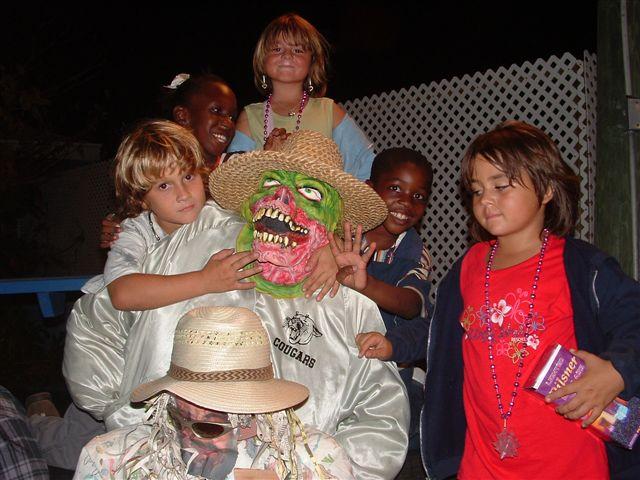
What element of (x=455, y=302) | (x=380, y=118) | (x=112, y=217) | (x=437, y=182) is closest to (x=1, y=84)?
(x=380, y=118)

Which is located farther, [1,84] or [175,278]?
[1,84]

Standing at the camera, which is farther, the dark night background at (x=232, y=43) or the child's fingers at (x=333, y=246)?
the dark night background at (x=232, y=43)

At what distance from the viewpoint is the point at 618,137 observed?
359 centimetres

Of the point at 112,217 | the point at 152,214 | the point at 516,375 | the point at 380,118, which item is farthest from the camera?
the point at 380,118

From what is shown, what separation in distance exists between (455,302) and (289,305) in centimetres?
65

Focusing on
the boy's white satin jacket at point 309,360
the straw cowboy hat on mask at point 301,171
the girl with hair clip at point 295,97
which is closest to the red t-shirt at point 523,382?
the boy's white satin jacket at point 309,360

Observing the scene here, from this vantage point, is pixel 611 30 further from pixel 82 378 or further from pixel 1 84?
pixel 1 84

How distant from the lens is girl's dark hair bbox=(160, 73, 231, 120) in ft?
12.3

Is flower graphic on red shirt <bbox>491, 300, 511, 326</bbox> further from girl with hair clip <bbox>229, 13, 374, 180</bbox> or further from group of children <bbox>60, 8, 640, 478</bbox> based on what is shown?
girl with hair clip <bbox>229, 13, 374, 180</bbox>

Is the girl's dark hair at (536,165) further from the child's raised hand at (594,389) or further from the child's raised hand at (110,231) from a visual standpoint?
the child's raised hand at (110,231)

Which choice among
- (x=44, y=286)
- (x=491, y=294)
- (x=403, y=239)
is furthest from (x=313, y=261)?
(x=44, y=286)

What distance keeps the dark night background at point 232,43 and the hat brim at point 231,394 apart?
974cm

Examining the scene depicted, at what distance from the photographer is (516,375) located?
2.41 meters

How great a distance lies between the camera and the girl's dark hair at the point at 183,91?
374cm
